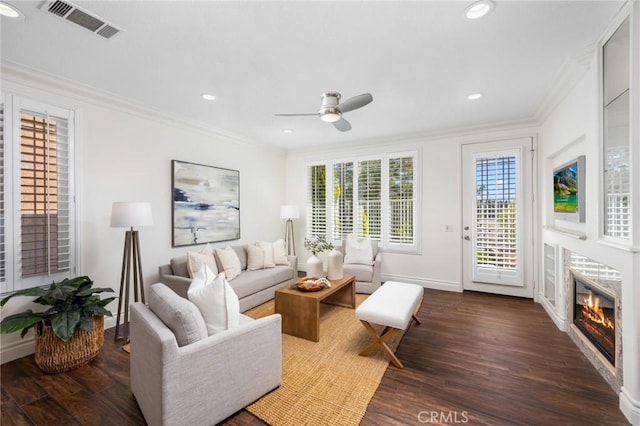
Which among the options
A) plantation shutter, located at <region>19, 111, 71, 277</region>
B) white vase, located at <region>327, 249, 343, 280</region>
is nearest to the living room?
plantation shutter, located at <region>19, 111, 71, 277</region>


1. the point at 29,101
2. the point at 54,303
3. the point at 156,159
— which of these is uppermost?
the point at 29,101

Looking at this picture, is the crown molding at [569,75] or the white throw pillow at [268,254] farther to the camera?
the white throw pillow at [268,254]

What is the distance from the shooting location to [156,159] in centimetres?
380

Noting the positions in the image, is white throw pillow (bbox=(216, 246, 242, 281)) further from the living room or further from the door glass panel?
the door glass panel

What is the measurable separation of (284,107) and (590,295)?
3.80 meters

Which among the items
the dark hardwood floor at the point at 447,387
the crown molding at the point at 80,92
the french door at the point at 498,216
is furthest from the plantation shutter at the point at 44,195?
the french door at the point at 498,216

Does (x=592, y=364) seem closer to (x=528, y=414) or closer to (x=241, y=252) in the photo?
(x=528, y=414)

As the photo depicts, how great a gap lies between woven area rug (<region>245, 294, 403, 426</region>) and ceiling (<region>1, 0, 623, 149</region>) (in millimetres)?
2704

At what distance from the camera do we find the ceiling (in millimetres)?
1887

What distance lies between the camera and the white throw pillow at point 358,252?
4.74 metres

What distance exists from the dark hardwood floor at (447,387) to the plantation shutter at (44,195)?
96 centimetres

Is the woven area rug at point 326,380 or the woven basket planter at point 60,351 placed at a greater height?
the woven basket planter at point 60,351

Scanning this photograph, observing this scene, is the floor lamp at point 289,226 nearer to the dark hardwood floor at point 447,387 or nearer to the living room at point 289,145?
the living room at point 289,145

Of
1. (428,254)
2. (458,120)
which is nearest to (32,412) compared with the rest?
(428,254)
